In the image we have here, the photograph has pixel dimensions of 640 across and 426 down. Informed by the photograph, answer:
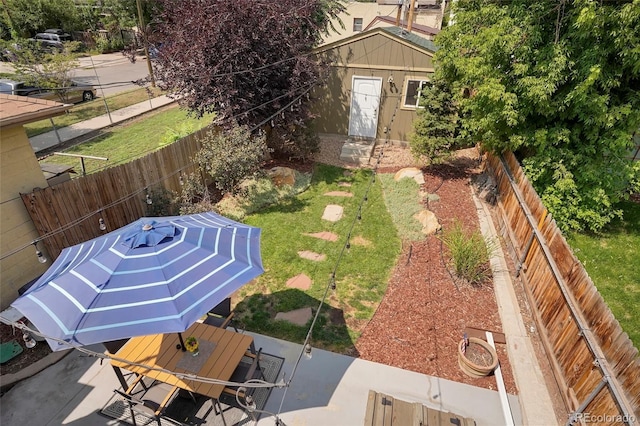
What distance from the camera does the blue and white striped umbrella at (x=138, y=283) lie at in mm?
3631

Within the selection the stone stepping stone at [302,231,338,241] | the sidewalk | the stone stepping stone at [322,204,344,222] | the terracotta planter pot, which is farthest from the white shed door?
the terracotta planter pot

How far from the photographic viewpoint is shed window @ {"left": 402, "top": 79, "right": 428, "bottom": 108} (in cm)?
1322

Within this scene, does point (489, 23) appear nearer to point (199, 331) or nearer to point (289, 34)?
point (289, 34)

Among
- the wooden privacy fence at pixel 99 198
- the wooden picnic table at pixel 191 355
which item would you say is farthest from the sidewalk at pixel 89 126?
the wooden picnic table at pixel 191 355

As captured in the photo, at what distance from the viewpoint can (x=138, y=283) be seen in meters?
3.93

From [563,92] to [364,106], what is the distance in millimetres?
7600

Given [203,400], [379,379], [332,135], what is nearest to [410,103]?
[332,135]

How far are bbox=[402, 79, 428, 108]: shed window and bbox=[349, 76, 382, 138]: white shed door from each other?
106cm

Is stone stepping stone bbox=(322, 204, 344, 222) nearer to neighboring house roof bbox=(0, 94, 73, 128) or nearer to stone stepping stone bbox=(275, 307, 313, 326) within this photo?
stone stepping stone bbox=(275, 307, 313, 326)

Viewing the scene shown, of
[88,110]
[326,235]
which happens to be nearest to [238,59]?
[326,235]

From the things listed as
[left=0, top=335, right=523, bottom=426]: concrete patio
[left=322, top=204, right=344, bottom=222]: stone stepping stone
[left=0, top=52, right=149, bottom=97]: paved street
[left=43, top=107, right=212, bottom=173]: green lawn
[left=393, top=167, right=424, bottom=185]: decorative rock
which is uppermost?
[left=0, top=52, right=149, bottom=97]: paved street

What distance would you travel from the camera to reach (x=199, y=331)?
5184mm

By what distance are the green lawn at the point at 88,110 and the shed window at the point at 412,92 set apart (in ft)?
32.3

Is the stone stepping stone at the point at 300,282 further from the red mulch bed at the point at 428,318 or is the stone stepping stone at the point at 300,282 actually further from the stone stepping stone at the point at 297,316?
the red mulch bed at the point at 428,318
